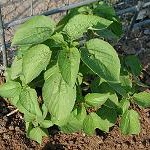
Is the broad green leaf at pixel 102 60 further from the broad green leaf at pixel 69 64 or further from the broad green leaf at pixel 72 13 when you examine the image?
the broad green leaf at pixel 72 13

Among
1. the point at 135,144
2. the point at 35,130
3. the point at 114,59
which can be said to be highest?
the point at 114,59

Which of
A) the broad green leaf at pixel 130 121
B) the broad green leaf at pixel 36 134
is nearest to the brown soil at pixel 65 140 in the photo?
the broad green leaf at pixel 36 134

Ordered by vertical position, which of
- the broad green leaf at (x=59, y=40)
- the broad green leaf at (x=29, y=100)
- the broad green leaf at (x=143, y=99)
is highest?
the broad green leaf at (x=59, y=40)

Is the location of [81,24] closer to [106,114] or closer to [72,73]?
[72,73]

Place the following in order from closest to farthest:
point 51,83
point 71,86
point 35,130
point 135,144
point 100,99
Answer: point 71,86
point 51,83
point 100,99
point 35,130
point 135,144

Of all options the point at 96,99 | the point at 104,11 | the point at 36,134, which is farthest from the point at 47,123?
the point at 104,11

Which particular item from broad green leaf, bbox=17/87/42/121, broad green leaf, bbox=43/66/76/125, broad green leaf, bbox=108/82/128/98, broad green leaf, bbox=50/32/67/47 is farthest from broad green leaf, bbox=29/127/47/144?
broad green leaf, bbox=50/32/67/47

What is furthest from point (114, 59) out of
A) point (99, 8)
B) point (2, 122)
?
point (2, 122)

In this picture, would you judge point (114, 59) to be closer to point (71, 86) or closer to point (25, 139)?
point (71, 86)
